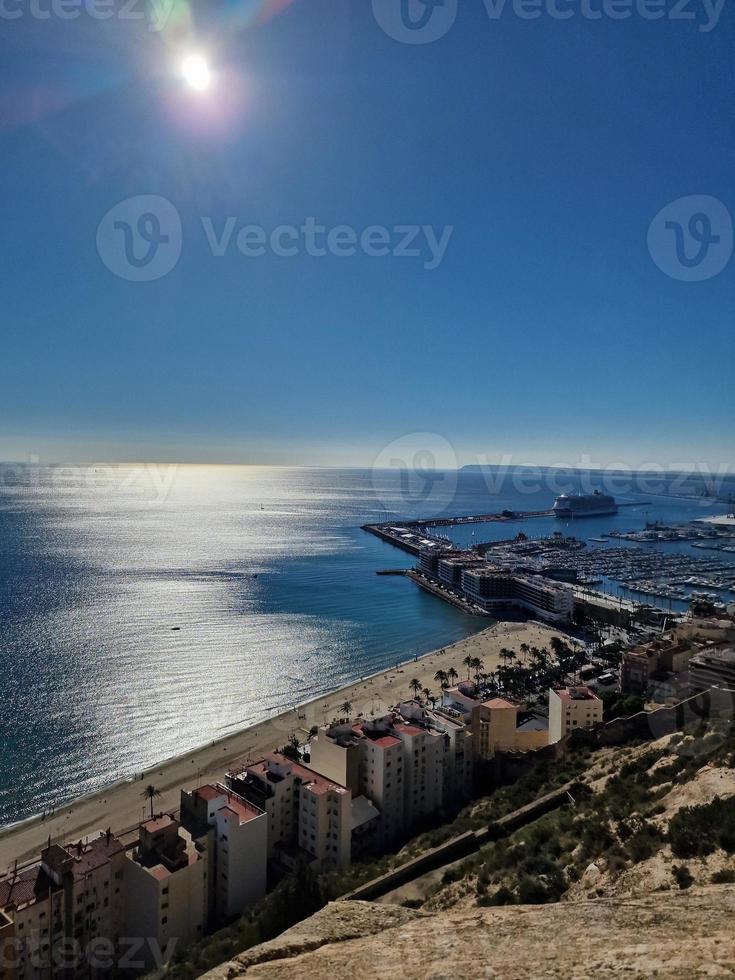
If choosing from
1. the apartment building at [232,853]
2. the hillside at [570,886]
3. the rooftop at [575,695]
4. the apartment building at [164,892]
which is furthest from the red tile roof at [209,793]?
the rooftop at [575,695]

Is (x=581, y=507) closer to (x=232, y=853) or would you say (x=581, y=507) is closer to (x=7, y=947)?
(x=232, y=853)

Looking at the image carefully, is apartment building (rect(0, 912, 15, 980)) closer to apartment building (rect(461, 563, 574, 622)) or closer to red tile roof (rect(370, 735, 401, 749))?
red tile roof (rect(370, 735, 401, 749))

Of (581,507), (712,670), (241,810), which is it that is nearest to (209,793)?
(241,810)

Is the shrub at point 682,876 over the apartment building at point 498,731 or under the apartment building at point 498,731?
over

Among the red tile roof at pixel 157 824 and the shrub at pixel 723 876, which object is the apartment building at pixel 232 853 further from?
the shrub at pixel 723 876

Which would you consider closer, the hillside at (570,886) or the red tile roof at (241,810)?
the hillside at (570,886)

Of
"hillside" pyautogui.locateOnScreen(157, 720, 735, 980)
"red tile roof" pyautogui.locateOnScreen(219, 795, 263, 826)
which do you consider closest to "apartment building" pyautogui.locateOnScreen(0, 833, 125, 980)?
"hillside" pyautogui.locateOnScreen(157, 720, 735, 980)
